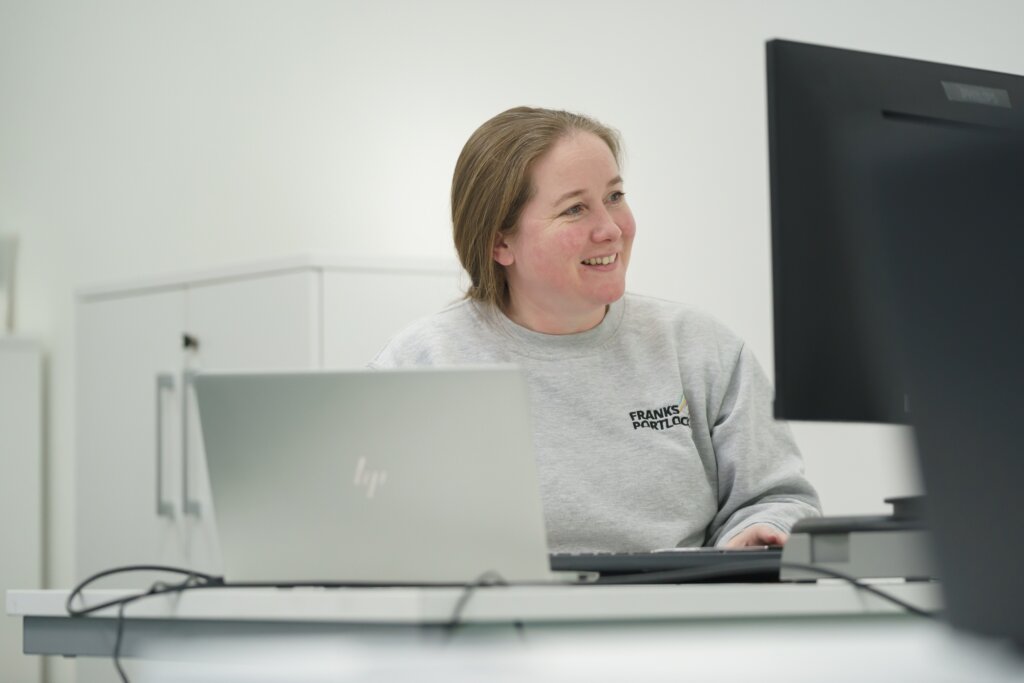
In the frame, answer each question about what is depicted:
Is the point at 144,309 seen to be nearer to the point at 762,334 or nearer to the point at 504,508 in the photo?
the point at 762,334

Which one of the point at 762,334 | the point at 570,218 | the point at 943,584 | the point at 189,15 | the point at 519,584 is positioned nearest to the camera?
the point at 943,584

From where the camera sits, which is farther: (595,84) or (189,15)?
(189,15)

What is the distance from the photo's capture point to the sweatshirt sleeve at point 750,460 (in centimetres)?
175

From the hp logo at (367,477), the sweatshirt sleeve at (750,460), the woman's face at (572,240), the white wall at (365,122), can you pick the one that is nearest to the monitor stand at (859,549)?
the hp logo at (367,477)

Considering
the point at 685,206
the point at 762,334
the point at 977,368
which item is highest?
the point at 685,206

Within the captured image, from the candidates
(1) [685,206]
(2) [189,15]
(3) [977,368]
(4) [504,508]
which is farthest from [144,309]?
(3) [977,368]

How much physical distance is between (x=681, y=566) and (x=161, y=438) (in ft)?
8.51

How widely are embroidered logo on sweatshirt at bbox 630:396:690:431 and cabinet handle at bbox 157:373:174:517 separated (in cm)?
200

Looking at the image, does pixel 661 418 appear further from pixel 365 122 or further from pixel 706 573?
pixel 365 122

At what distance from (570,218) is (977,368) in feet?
4.52

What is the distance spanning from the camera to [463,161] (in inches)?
78.5

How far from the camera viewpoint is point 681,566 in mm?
1140

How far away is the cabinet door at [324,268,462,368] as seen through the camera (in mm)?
3061

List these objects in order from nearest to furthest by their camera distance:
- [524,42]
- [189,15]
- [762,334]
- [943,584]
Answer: [943,584] → [762,334] → [524,42] → [189,15]
